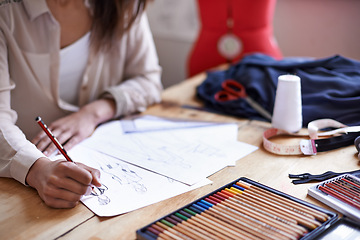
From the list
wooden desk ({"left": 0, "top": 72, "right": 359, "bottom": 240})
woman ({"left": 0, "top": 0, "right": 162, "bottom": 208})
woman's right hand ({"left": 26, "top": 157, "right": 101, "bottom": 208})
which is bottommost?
wooden desk ({"left": 0, "top": 72, "right": 359, "bottom": 240})

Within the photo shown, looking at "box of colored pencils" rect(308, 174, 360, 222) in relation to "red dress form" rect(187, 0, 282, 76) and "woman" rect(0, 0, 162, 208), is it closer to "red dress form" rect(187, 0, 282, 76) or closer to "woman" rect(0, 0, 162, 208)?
"woman" rect(0, 0, 162, 208)

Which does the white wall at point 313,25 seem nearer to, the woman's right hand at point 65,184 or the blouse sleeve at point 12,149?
the blouse sleeve at point 12,149

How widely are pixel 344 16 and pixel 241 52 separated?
57cm

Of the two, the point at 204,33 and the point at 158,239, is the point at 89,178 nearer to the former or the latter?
the point at 158,239

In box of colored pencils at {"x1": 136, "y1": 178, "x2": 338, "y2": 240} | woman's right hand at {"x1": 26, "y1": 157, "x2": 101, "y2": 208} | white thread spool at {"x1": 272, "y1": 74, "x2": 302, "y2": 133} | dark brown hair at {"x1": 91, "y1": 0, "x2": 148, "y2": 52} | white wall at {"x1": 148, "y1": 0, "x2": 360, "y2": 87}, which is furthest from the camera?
white wall at {"x1": 148, "y1": 0, "x2": 360, "y2": 87}

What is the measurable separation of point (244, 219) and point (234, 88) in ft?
2.15

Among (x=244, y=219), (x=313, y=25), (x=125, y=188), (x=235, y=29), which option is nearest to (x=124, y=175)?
(x=125, y=188)

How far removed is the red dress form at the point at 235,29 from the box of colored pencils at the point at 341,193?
0.89 m

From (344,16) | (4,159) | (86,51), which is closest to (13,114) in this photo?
(4,159)

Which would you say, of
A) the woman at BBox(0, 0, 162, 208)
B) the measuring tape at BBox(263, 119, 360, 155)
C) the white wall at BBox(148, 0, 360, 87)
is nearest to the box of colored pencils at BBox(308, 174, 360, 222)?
the measuring tape at BBox(263, 119, 360, 155)

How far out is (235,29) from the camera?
4.83ft

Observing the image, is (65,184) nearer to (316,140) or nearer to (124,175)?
(124,175)

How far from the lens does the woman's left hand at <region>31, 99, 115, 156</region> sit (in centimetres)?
82

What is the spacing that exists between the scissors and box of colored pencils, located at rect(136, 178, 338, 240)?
0.44m
